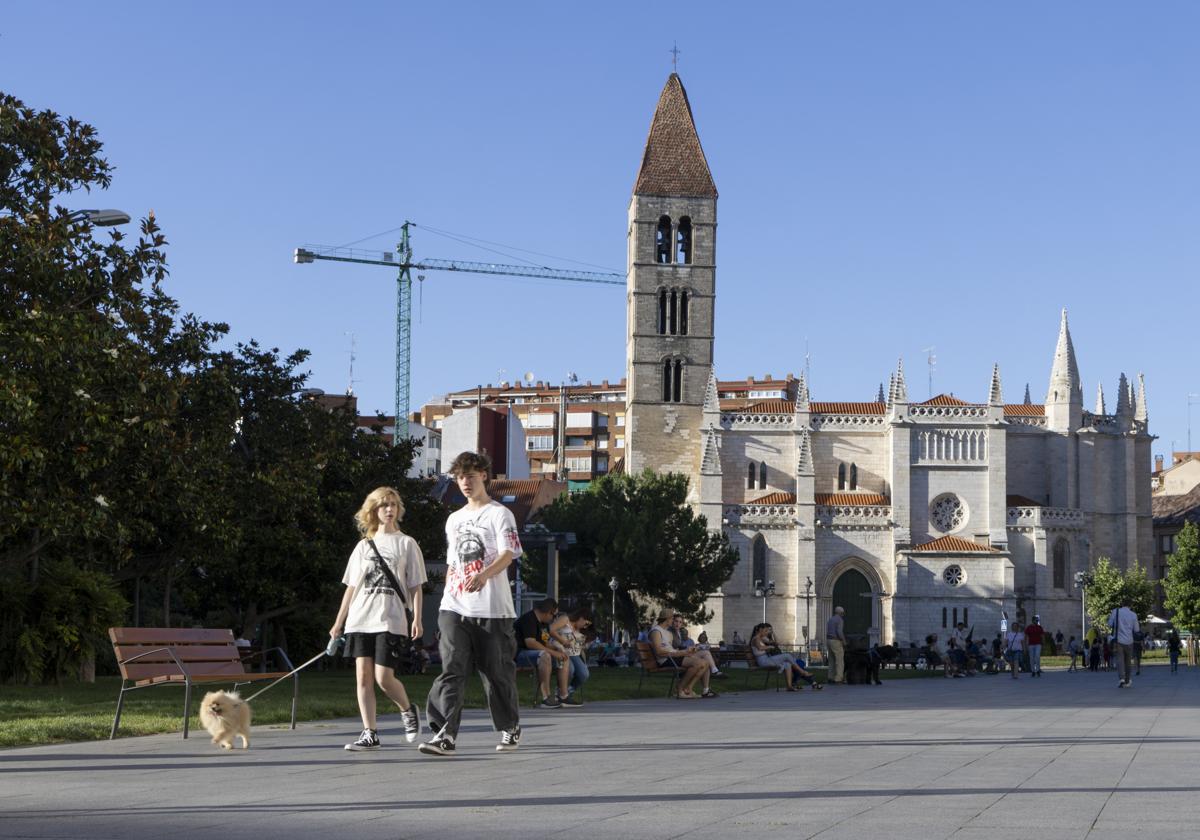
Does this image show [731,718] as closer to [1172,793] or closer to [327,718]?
[327,718]

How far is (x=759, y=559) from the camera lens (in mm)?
74188

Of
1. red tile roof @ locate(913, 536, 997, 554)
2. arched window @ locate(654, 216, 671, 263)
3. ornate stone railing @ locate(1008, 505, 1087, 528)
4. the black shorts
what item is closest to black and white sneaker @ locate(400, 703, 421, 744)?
the black shorts

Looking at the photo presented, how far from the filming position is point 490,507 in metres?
10.0

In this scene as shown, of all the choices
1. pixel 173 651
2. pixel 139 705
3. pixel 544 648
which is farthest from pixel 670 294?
pixel 173 651

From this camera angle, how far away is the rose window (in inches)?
2955

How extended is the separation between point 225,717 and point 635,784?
331 cm

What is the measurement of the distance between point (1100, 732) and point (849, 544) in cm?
6165

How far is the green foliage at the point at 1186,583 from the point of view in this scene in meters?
66.9

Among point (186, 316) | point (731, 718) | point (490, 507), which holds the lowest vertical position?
point (731, 718)

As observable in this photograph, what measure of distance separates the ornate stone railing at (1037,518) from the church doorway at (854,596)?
7.52 m

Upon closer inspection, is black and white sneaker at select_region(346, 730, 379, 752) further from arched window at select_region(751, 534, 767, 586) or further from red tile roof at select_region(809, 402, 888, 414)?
red tile roof at select_region(809, 402, 888, 414)

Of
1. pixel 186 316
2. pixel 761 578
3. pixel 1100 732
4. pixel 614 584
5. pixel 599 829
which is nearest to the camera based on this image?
pixel 599 829

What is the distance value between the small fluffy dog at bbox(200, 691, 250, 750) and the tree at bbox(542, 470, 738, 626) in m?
53.3

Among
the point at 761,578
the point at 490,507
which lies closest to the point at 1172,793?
the point at 490,507
